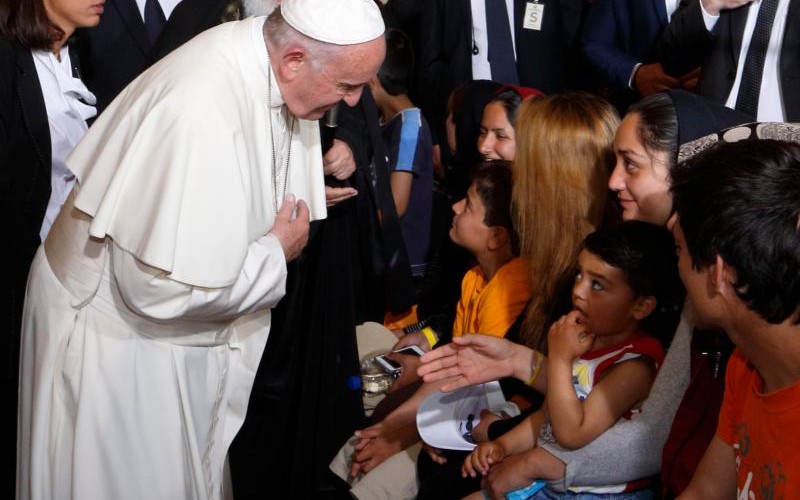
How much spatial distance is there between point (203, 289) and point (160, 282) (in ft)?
0.39

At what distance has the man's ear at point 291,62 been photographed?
281 centimetres

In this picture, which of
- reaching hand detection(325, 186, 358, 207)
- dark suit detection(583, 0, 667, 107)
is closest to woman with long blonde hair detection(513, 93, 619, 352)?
reaching hand detection(325, 186, 358, 207)

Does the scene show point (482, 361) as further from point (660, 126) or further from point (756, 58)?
point (756, 58)

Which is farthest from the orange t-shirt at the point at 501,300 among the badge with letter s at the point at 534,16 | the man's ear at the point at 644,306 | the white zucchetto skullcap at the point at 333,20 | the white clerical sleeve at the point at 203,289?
the badge with letter s at the point at 534,16

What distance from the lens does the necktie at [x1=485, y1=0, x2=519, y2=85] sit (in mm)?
5535

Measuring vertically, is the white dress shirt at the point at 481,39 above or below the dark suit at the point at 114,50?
below

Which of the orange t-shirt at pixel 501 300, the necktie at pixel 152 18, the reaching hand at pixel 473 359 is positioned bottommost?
the orange t-shirt at pixel 501 300

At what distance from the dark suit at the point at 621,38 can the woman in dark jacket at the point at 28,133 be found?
2405 millimetres

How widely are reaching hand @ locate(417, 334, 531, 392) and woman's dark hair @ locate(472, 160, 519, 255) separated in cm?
69

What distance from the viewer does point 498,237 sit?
375 cm

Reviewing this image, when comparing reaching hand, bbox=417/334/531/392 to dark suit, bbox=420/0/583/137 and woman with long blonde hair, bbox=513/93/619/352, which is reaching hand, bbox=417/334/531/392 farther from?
dark suit, bbox=420/0/583/137

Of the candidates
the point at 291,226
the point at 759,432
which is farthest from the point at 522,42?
the point at 759,432

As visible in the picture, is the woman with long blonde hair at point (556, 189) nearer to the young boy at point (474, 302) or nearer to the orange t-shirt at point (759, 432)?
the young boy at point (474, 302)

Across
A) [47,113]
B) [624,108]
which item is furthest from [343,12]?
[624,108]
